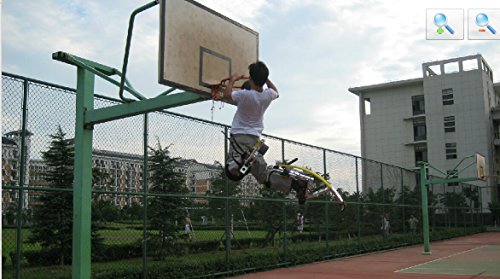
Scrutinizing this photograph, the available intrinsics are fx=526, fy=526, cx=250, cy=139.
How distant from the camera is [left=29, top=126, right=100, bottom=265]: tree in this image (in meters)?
9.45

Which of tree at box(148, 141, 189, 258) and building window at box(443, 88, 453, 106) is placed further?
building window at box(443, 88, 453, 106)

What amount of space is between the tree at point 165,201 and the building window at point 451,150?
4487 cm

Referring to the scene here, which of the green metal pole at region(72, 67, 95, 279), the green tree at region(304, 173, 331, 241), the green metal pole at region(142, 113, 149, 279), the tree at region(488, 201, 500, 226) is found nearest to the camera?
the green metal pole at region(72, 67, 95, 279)

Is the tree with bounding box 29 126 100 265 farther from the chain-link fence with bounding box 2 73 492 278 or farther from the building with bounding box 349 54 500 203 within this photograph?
the building with bounding box 349 54 500 203

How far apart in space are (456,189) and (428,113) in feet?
49.5

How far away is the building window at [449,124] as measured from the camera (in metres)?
52.3

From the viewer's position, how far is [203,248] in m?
12.9

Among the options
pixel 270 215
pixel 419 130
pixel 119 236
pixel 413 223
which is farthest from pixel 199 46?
pixel 419 130

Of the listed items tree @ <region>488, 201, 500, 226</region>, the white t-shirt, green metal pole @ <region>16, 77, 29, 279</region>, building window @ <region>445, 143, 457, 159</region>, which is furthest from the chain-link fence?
building window @ <region>445, 143, 457, 159</region>

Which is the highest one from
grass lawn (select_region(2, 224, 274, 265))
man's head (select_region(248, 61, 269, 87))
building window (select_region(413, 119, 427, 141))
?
building window (select_region(413, 119, 427, 141))

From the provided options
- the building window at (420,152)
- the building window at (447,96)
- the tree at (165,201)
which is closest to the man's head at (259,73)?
the tree at (165,201)

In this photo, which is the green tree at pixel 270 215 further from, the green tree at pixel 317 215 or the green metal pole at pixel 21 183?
the green metal pole at pixel 21 183

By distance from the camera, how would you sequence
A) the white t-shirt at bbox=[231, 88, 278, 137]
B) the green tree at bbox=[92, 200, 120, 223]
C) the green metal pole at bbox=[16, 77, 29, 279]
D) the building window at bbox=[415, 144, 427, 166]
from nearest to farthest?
the white t-shirt at bbox=[231, 88, 278, 137]
the green metal pole at bbox=[16, 77, 29, 279]
the green tree at bbox=[92, 200, 120, 223]
the building window at bbox=[415, 144, 427, 166]

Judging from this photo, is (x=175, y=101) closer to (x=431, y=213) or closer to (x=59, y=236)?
(x=59, y=236)
